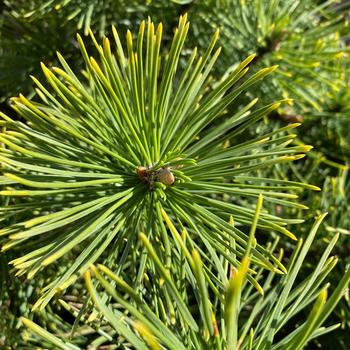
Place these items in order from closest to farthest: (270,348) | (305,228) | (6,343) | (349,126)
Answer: (270,348) → (6,343) → (305,228) → (349,126)

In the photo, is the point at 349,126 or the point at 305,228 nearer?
the point at 305,228

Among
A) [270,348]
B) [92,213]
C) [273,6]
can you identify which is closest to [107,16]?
[273,6]

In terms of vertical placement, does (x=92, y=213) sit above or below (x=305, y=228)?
above

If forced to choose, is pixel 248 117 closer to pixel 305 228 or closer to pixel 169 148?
pixel 169 148

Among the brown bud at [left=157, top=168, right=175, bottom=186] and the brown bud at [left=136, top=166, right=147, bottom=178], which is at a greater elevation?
the brown bud at [left=136, top=166, right=147, bottom=178]

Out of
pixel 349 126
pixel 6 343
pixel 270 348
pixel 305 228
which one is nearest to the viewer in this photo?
pixel 270 348

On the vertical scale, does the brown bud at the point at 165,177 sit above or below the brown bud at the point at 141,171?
below

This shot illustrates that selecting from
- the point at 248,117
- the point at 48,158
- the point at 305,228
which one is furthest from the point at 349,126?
the point at 48,158

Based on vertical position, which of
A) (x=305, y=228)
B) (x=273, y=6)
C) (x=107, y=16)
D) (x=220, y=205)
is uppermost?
(x=107, y=16)
